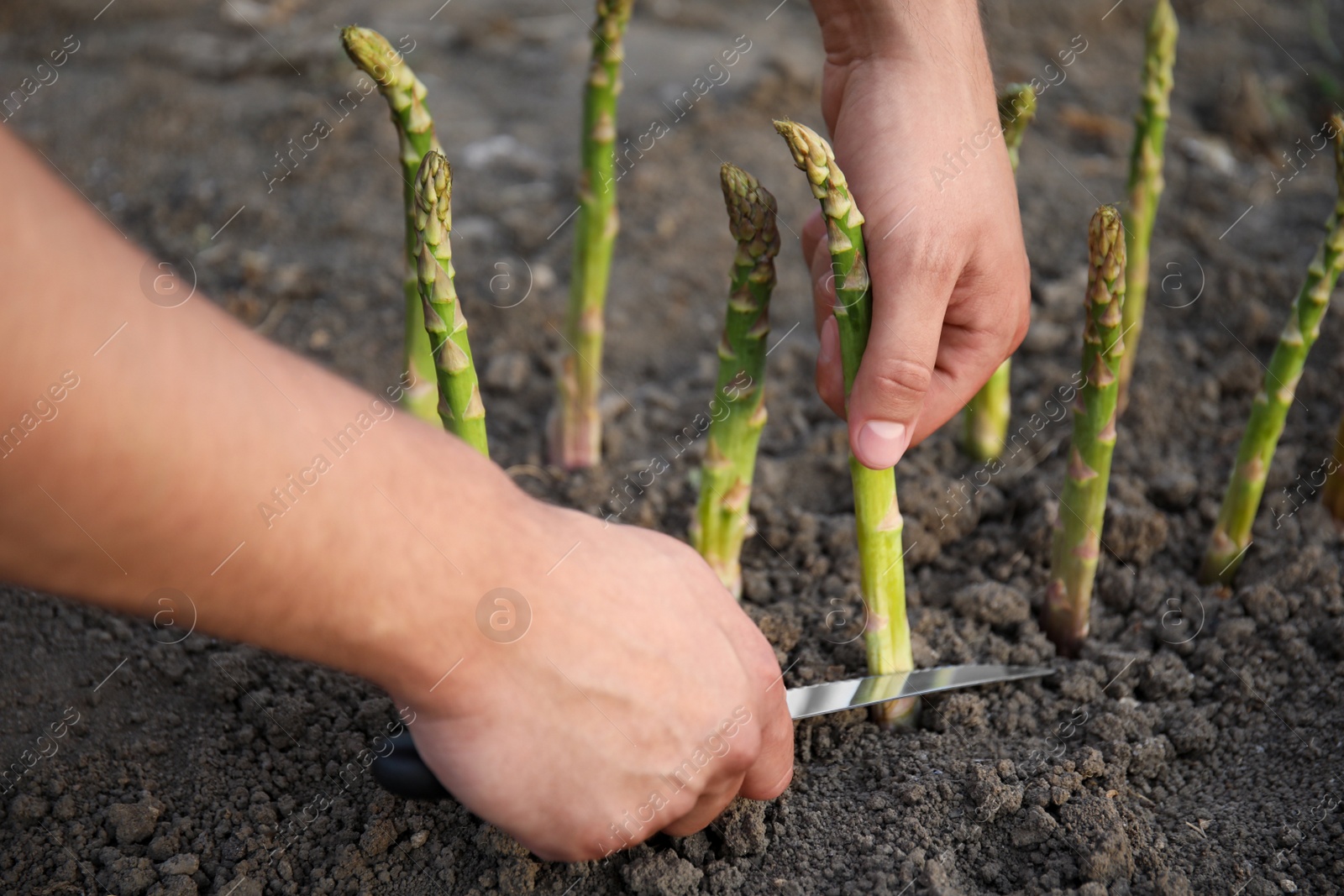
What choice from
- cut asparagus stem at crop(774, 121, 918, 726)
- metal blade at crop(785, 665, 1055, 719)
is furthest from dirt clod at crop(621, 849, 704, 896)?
cut asparagus stem at crop(774, 121, 918, 726)

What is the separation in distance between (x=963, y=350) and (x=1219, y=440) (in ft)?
3.22

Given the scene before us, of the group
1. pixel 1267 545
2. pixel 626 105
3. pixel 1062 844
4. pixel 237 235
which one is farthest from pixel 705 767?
pixel 626 105

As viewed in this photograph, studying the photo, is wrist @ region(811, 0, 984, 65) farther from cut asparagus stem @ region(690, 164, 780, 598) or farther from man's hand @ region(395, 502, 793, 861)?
man's hand @ region(395, 502, 793, 861)

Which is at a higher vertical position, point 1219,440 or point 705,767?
point 705,767

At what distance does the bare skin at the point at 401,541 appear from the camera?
77 centimetres

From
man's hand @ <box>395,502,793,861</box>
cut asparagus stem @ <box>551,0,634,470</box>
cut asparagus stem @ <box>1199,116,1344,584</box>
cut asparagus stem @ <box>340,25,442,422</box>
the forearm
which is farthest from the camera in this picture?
cut asparagus stem @ <box>551,0,634,470</box>

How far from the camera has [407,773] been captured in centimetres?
112

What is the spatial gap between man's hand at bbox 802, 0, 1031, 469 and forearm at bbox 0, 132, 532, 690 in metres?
0.59

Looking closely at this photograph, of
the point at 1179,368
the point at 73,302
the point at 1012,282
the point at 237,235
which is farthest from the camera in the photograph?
the point at 237,235

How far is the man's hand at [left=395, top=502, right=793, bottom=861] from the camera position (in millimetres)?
1020

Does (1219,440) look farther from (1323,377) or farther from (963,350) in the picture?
(963,350)

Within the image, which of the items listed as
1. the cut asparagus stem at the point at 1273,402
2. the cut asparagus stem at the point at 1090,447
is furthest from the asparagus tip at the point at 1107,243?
the cut asparagus stem at the point at 1273,402

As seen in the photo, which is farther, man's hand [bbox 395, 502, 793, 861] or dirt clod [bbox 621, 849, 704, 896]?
dirt clod [bbox 621, 849, 704, 896]

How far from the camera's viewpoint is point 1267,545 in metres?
1.85
